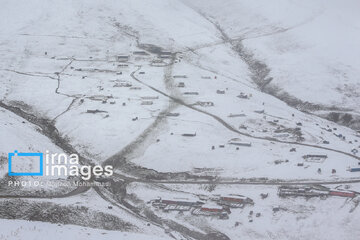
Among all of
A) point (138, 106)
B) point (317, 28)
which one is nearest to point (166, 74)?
point (138, 106)

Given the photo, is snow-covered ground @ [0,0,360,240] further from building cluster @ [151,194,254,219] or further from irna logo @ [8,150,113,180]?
irna logo @ [8,150,113,180]

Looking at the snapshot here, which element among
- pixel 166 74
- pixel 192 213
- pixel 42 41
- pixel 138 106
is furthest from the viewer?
pixel 42 41

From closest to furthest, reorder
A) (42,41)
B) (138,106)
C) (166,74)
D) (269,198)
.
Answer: (269,198), (138,106), (166,74), (42,41)

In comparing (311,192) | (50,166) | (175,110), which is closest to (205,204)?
(311,192)

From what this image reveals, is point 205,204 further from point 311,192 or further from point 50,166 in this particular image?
point 50,166

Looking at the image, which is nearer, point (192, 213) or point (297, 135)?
point (192, 213)

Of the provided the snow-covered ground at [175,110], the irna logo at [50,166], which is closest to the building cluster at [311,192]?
the snow-covered ground at [175,110]

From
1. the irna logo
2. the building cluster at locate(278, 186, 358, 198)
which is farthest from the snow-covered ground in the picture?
the irna logo

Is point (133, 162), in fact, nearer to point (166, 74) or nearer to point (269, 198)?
point (269, 198)

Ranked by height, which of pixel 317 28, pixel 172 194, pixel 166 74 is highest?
pixel 317 28

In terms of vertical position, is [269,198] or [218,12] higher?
[218,12]

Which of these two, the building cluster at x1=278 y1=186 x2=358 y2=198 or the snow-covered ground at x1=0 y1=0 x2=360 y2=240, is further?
the building cluster at x1=278 y1=186 x2=358 y2=198
